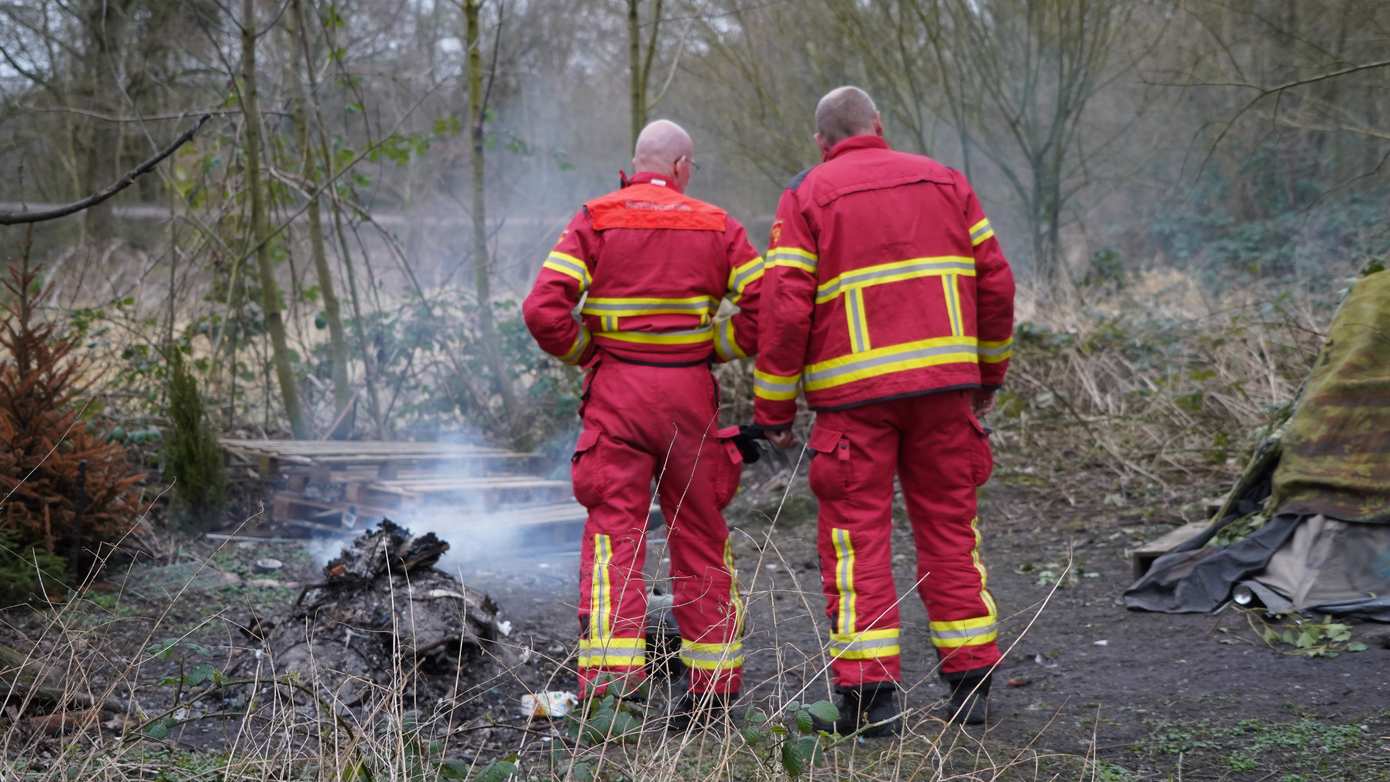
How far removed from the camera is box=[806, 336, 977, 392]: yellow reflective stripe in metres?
3.53

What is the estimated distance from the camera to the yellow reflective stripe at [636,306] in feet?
12.7

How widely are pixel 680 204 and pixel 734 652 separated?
1.47 metres

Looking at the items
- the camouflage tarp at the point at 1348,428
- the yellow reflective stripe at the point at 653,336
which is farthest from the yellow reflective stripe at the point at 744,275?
the camouflage tarp at the point at 1348,428

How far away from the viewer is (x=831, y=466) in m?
3.60

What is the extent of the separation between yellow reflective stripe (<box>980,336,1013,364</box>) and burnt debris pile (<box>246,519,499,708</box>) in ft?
6.12

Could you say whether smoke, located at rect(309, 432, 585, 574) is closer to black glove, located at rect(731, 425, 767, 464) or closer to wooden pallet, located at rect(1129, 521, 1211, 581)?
black glove, located at rect(731, 425, 767, 464)

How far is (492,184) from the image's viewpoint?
1501cm

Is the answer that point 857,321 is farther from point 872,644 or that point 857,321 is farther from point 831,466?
point 872,644

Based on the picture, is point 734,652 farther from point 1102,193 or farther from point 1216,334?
point 1102,193

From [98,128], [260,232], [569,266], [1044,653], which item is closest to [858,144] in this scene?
[569,266]

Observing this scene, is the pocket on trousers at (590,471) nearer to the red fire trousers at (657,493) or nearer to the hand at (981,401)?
the red fire trousers at (657,493)

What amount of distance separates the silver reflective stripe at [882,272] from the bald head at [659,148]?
79cm

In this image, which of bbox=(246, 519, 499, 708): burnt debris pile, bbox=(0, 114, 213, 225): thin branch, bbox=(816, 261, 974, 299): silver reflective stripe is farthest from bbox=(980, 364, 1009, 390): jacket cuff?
bbox=(0, 114, 213, 225): thin branch

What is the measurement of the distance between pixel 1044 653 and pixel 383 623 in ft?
7.84
